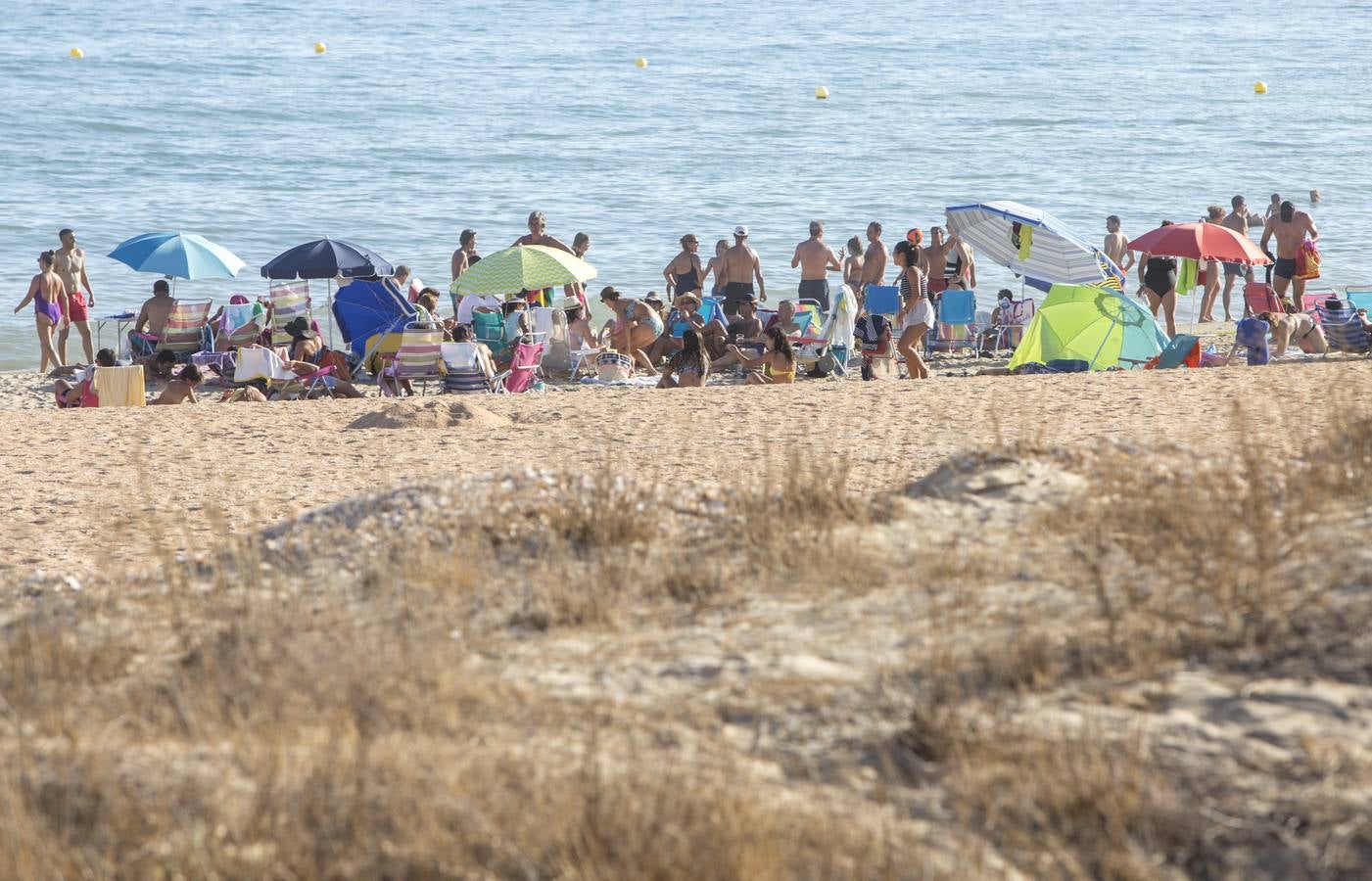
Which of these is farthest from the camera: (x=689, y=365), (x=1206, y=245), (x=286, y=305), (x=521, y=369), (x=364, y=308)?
(x=286, y=305)

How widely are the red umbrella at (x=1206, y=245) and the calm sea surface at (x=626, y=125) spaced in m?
6.97

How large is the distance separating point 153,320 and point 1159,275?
30.9ft

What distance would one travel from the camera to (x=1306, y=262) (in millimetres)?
14742

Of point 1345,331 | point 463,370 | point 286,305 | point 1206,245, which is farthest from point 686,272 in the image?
point 1345,331

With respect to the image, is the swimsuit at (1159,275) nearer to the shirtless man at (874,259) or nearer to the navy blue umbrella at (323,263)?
the shirtless man at (874,259)

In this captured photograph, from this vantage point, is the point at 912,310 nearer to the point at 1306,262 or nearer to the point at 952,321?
the point at 952,321

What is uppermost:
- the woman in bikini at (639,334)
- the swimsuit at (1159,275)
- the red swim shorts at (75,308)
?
the red swim shorts at (75,308)

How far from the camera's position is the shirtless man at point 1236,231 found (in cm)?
1502

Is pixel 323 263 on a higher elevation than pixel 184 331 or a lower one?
higher

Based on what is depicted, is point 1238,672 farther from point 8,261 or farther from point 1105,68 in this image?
point 1105,68

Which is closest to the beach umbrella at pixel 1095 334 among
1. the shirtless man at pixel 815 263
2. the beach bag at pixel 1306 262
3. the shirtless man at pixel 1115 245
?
the shirtless man at pixel 815 263

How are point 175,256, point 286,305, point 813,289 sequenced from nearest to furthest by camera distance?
point 175,256 < point 286,305 < point 813,289

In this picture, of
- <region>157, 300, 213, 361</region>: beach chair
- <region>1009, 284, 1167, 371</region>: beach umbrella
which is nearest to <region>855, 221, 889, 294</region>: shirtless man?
<region>1009, 284, 1167, 371</region>: beach umbrella

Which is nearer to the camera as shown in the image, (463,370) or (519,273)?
(463,370)
